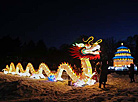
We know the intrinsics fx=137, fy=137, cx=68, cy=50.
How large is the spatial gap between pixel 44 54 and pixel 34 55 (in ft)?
9.98

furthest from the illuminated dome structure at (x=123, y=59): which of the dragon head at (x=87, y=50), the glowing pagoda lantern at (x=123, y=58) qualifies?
the dragon head at (x=87, y=50)

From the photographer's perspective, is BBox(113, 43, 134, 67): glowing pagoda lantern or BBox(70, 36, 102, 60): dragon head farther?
BBox(113, 43, 134, 67): glowing pagoda lantern

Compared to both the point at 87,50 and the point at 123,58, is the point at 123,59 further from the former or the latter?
the point at 87,50

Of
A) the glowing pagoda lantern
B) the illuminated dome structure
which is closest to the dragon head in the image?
the illuminated dome structure

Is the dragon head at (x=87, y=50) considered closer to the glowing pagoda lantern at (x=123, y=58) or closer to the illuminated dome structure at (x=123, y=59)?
the illuminated dome structure at (x=123, y=59)

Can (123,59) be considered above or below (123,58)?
below

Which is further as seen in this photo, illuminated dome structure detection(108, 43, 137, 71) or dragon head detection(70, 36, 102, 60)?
illuminated dome structure detection(108, 43, 137, 71)

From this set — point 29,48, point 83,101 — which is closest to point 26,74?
point 83,101

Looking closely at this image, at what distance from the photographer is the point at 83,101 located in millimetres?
5402

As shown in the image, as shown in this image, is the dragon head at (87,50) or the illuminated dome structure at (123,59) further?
the illuminated dome structure at (123,59)

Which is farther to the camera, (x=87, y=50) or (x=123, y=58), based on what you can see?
(x=123, y=58)

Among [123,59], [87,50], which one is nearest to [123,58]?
[123,59]

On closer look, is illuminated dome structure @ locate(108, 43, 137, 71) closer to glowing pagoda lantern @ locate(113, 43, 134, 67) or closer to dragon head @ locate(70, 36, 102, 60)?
glowing pagoda lantern @ locate(113, 43, 134, 67)

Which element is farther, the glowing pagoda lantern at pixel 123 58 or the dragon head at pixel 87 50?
the glowing pagoda lantern at pixel 123 58
